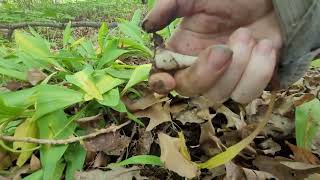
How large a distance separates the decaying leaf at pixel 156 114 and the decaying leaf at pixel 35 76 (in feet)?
1.11

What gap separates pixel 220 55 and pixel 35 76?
778mm

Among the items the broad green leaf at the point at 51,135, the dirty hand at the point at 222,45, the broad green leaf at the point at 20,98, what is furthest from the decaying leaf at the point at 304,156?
the broad green leaf at the point at 20,98

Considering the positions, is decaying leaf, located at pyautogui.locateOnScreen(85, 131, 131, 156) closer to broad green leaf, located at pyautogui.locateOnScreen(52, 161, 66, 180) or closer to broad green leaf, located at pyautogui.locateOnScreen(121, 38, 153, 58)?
broad green leaf, located at pyautogui.locateOnScreen(52, 161, 66, 180)

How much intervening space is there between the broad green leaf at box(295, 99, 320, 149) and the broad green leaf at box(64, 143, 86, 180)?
50 cm

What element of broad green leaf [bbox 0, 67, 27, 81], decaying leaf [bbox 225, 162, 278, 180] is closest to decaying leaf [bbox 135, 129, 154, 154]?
decaying leaf [bbox 225, 162, 278, 180]

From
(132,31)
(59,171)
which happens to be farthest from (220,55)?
(132,31)

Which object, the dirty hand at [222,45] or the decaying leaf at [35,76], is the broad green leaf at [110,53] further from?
the dirty hand at [222,45]

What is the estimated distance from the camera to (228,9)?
840mm

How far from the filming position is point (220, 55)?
0.71 m

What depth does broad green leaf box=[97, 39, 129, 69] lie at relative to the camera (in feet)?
4.65

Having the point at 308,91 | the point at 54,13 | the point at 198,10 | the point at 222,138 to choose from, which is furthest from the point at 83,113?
the point at 54,13

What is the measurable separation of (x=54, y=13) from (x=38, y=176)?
7.61 feet

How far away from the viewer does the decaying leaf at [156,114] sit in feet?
3.71

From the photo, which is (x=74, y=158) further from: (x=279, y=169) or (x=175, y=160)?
(x=279, y=169)
